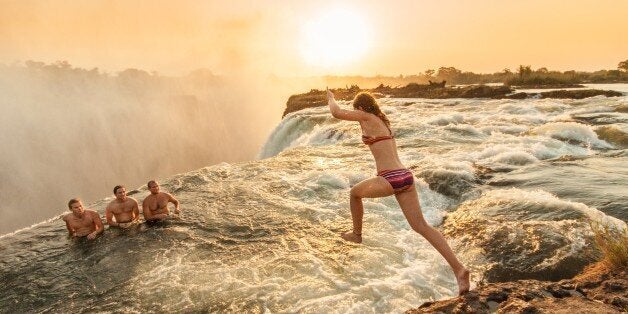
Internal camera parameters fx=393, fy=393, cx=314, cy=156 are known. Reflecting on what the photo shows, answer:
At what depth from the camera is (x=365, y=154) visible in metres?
13.5

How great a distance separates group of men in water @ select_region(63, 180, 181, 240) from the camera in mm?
7953

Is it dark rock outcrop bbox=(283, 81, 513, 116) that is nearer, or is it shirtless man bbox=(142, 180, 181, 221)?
shirtless man bbox=(142, 180, 181, 221)

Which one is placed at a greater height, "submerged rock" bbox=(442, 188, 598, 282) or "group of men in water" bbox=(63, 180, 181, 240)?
"group of men in water" bbox=(63, 180, 181, 240)

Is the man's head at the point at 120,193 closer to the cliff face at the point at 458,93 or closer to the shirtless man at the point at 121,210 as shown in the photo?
the shirtless man at the point at 121,210

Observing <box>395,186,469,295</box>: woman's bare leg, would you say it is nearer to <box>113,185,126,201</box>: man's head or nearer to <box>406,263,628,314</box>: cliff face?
<box>406,263,628,314</box>: cliff face

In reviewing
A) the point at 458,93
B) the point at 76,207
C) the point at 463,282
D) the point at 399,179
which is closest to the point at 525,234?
the point at 463,282

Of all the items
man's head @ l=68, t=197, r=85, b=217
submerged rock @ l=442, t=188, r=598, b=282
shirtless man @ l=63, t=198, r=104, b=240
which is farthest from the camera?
shirtless man @ l=63, t=198, r=104, b=240

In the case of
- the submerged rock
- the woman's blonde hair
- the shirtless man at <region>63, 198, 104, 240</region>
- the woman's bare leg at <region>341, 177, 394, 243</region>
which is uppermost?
the woman's blonde hair

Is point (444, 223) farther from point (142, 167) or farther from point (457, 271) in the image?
point (142, 167)

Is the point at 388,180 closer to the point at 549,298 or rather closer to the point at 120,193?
the point at 549,298

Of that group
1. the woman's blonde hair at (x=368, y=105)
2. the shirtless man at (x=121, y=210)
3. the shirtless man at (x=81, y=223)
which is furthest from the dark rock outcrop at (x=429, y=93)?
the woman's blonde hair at (x=368, y=105)

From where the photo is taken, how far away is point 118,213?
8.34m

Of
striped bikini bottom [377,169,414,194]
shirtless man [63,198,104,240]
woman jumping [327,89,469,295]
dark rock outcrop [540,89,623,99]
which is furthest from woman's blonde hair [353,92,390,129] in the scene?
dark rock outcrop [540,89,623,99]

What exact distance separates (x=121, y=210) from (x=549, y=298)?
7925mm
